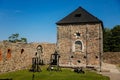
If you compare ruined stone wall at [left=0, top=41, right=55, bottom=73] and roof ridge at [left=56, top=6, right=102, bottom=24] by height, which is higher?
roof ridge at [left=56, top=6, right=102, bottom=24]

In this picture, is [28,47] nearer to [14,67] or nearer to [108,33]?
[14,67]

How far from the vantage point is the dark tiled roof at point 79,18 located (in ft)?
94.6

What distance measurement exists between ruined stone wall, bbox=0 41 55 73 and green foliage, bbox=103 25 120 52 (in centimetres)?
2762

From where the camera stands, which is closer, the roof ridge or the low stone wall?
the roof ridge

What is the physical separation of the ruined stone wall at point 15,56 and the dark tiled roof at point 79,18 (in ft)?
20.3

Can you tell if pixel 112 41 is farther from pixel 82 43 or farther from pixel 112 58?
pixel 82 43

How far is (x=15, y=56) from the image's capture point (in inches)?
854

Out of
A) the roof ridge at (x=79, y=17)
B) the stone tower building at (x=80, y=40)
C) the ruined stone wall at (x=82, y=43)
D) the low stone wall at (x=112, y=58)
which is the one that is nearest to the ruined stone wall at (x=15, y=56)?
the ruined stone wall at (x=82, y=43)

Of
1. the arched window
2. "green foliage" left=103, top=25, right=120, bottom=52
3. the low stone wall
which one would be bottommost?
the low stone wall

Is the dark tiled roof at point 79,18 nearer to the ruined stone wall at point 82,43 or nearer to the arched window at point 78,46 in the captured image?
the ruined stone wall at point 82,43

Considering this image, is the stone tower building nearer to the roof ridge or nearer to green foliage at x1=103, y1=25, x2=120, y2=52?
the roof ridge

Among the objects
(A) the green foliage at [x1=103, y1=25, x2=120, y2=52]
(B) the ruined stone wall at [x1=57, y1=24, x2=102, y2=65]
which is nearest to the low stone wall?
(B) the ruined stone wall at [x1=57, y1=24, x2=102, y2=65]

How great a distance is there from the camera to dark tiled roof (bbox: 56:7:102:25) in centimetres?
2884

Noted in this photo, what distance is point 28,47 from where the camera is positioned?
82.9ft
